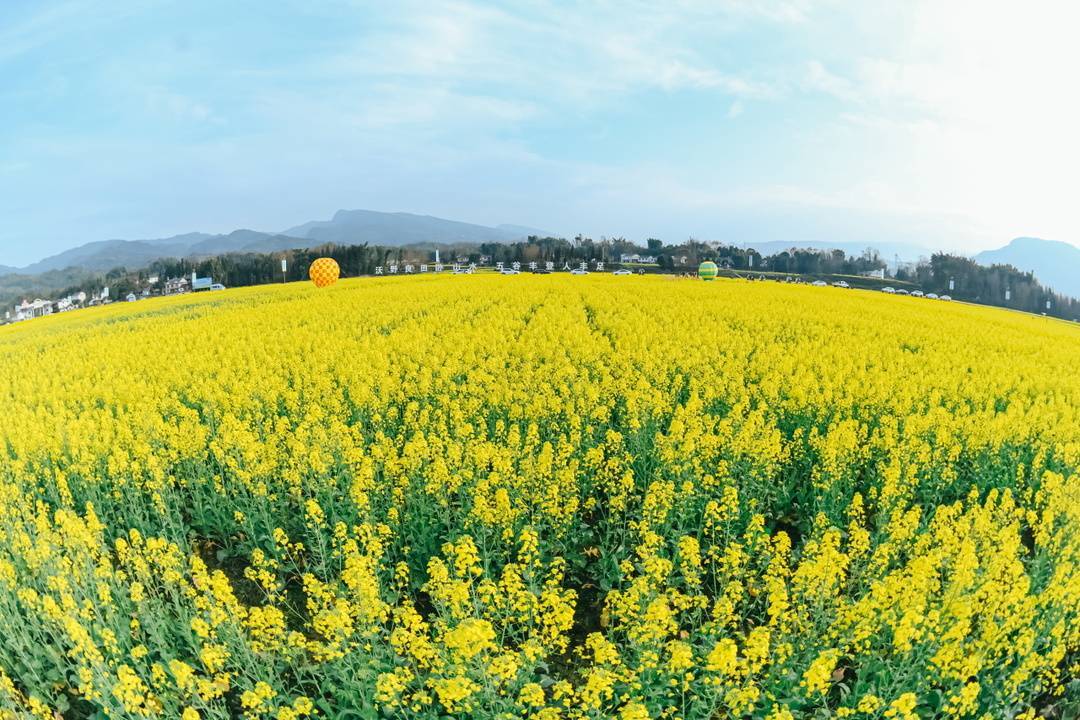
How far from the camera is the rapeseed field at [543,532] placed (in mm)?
5605

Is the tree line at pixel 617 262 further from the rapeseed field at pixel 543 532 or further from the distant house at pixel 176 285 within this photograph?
the rapeseed field at pixel 543 532

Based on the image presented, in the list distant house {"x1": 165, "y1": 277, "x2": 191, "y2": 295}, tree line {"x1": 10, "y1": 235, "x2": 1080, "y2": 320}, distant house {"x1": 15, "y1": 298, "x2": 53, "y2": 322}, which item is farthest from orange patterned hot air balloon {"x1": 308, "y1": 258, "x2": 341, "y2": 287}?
distant house {"x1": 15, "y1": 298, "x2": 53, "y2": 322}

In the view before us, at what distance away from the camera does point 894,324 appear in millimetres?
24594

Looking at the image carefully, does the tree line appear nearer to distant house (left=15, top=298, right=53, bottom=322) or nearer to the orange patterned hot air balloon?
distant house (left=15, top=298, right=53, bottom=322)

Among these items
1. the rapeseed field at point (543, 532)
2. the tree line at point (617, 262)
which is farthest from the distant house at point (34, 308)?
the rapeseed field at point (543, 532)

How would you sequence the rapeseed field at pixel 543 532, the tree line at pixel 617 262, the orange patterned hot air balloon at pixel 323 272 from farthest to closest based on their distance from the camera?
the tree line at pixel 617 262 → the orange patterned hot air balloon at pixel 323 272 → the rapeseed field at pixel 543 532

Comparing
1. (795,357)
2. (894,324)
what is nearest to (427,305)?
(795,357)

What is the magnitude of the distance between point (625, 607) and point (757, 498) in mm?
4396

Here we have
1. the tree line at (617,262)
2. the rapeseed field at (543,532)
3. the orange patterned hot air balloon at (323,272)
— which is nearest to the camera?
the rapeseed field at (543,532)

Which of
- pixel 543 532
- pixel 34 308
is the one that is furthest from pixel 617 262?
pixel 543 532

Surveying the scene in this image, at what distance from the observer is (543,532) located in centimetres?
905

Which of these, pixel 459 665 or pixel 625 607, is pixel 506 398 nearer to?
pixel 625 607

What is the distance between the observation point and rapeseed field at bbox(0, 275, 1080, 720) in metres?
5.61

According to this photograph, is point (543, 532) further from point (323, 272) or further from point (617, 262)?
point (617, 262)
